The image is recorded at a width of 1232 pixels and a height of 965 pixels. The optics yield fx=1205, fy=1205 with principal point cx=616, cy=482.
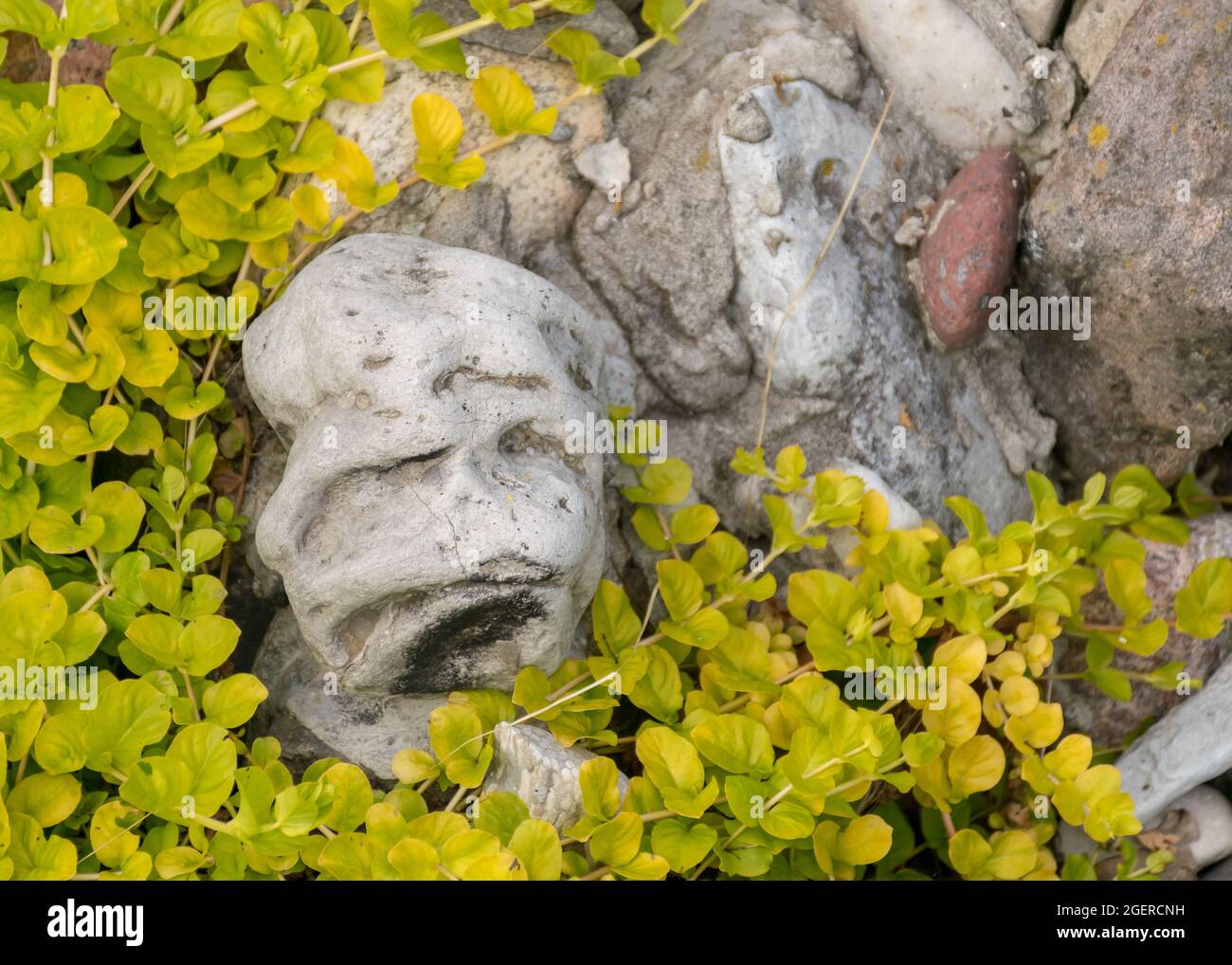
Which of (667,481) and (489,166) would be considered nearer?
(667,481)

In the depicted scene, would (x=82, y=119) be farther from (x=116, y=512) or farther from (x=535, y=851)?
(x=535, y=851)

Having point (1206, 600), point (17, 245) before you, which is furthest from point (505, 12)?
point (1206, 600)

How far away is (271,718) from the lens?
2822 mm

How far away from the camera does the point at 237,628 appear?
2.46 meters

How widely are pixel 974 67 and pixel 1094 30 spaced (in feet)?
0.96

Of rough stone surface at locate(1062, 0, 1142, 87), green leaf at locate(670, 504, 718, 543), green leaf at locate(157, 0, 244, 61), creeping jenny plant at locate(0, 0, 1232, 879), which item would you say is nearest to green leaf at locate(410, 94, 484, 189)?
creeping jenny plant at locate(0, 0, 1232, 879)

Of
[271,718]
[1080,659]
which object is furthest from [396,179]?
[1080,659]

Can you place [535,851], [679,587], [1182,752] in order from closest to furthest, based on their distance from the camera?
[535,851] → [679,587] → [1182,752]

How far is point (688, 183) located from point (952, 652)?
1284mm

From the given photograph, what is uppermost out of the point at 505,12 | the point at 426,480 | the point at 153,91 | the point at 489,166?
the point at 505,12

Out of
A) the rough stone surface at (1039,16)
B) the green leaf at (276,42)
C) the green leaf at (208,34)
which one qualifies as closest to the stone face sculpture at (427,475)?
the green leaf at (276,42)

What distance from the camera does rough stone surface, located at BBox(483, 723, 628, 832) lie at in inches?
94.6

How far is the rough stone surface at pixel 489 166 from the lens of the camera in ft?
9.61

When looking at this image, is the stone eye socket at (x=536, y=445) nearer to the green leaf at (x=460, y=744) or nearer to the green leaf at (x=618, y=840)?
the green leaf at (x=460, y=744)
